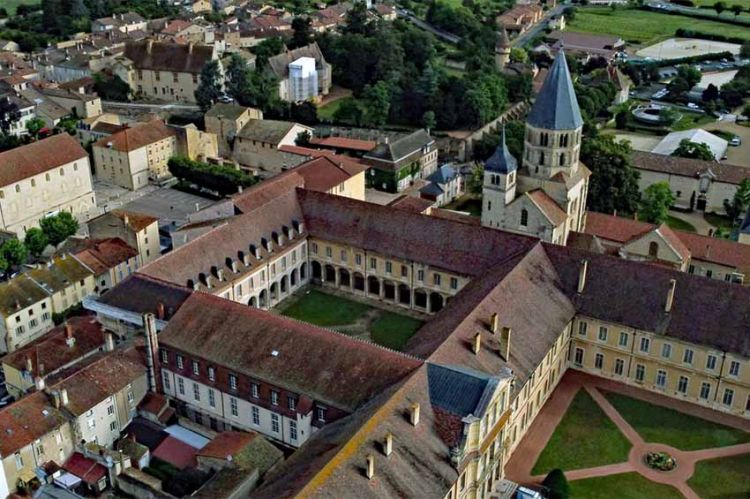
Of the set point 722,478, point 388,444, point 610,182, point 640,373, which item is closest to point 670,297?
point 640,373

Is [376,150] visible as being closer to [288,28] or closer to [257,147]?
[257,147]

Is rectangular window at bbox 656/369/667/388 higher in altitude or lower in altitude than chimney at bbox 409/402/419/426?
lower

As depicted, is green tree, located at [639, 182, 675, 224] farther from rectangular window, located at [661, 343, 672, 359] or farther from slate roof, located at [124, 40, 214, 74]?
slate roof, located at [124, 40, 214, 74]

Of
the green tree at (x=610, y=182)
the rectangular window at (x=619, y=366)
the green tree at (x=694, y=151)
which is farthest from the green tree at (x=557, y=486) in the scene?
the green tree at (x=694, y=151)

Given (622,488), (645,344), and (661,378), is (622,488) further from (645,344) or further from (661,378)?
(645,344)

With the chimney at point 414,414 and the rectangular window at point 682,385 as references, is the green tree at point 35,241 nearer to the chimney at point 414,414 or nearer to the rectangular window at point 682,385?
the chimney at point 414,414

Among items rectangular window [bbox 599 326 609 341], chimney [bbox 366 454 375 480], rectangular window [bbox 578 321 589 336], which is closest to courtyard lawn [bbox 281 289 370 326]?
rectangular window [bbox 578 321 589 336]

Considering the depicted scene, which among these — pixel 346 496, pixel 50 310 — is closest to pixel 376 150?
pixel 50 310
